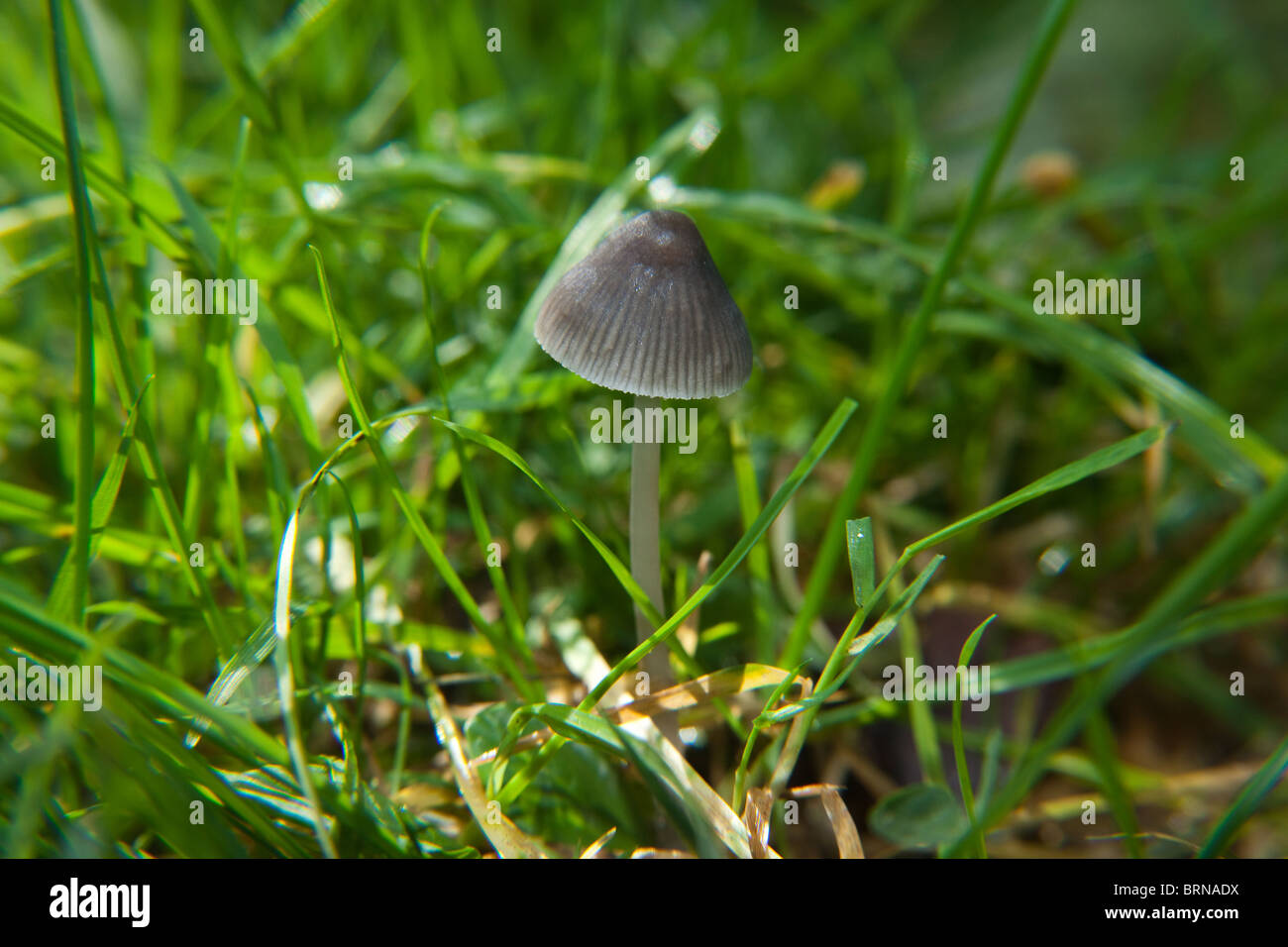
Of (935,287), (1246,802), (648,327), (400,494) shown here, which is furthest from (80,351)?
(1246,802)

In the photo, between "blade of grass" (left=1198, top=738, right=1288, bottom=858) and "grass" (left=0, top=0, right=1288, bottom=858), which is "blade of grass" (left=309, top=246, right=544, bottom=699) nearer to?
"grass" (left=0, top=0, right=1288, bottom=858)

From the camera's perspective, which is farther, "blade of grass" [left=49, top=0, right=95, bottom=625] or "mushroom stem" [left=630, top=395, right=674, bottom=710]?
"mushroom stem" [left=630, top=395, right=674, bottom=710]

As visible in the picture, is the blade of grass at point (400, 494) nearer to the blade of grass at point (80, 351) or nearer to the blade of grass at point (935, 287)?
the blade of grass at point (80, 351)

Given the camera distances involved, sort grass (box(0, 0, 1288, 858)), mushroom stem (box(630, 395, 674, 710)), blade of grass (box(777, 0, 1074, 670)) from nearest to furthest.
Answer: blade of grass (box(777, 0, 1074, 670)) < grass (box(0, 0, 1288, 858)) < mushroom stem (box(630, 395, 674, 710))

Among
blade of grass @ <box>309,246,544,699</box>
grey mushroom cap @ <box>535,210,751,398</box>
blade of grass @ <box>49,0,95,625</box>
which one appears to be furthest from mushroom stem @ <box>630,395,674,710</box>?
blade of grass @ <box>49,0,95,625</box>

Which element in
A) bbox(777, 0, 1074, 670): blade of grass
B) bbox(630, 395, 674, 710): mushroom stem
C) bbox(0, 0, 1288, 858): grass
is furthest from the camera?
bbox(630, 395, 674, 710): mushroom stem
